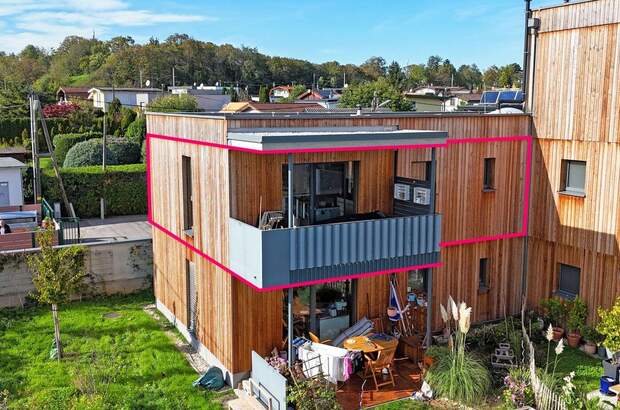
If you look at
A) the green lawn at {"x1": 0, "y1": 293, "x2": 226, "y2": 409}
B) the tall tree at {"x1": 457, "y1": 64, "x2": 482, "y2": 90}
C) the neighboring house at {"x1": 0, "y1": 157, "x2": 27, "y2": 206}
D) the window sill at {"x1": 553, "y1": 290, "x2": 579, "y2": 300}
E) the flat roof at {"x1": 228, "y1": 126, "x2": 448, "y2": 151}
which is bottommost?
the green lawn at {"x1": 0, "y1": 293, "x2": 226, "y2": 409}

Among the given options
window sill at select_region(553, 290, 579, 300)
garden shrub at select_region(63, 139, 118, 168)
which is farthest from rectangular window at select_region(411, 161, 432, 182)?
garden shrub at select_region(63, 139, 118, 168)

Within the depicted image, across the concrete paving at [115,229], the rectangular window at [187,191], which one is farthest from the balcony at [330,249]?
the concrete paving at [115,229]

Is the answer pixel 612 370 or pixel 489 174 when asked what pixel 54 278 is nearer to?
pixel 489 174

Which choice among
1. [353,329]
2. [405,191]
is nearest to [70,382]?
[353,329]

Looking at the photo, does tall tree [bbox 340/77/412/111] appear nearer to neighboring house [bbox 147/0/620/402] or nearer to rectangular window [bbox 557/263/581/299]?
neighboring house [bbox 147/0/620/402]

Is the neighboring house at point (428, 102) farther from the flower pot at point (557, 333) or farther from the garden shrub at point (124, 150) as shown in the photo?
the flower pot at point (557, 333)

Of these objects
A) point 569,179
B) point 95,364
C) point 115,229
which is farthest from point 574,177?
point 115,229
